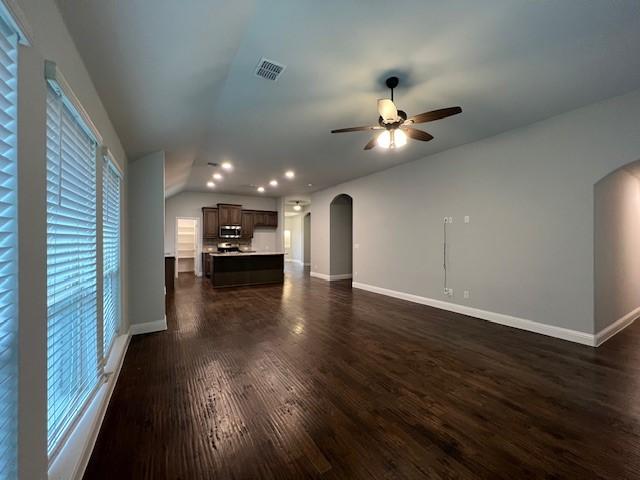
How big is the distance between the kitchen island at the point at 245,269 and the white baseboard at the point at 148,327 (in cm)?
311

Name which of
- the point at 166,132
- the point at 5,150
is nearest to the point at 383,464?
the point at 5,150

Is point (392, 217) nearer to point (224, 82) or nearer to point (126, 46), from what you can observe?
point (224, 82)

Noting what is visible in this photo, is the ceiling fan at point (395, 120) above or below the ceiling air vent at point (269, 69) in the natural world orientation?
below

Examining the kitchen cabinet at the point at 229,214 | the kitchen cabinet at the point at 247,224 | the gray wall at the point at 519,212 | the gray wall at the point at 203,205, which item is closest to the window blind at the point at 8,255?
the gray wall at the point at 519,212

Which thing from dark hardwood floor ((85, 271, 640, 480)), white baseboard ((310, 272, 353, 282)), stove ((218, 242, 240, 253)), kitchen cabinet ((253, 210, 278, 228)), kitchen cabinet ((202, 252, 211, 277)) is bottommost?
dark hardwood floor ((85, 271, 640, 480))

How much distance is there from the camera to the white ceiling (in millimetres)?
1726

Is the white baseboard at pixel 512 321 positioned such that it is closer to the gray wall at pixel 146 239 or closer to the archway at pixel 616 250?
the archway at pixel 616 250

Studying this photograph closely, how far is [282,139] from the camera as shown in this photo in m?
4.16

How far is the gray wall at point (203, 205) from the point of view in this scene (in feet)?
29.0

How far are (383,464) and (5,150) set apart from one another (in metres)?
2.28

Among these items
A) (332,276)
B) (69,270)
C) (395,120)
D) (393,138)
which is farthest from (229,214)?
(69,270)

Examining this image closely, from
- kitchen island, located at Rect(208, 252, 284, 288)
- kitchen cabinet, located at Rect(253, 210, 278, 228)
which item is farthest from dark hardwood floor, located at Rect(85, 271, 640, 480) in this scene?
kitchen cabinet, located at Rect(253, 210, 278, 228)

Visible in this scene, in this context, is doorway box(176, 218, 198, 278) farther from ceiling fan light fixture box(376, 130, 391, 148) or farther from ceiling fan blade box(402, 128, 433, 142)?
ceiling fan blade box(402, 128, 433, 142)

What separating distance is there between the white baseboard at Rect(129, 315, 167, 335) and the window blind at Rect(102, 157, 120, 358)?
64 centimetres
